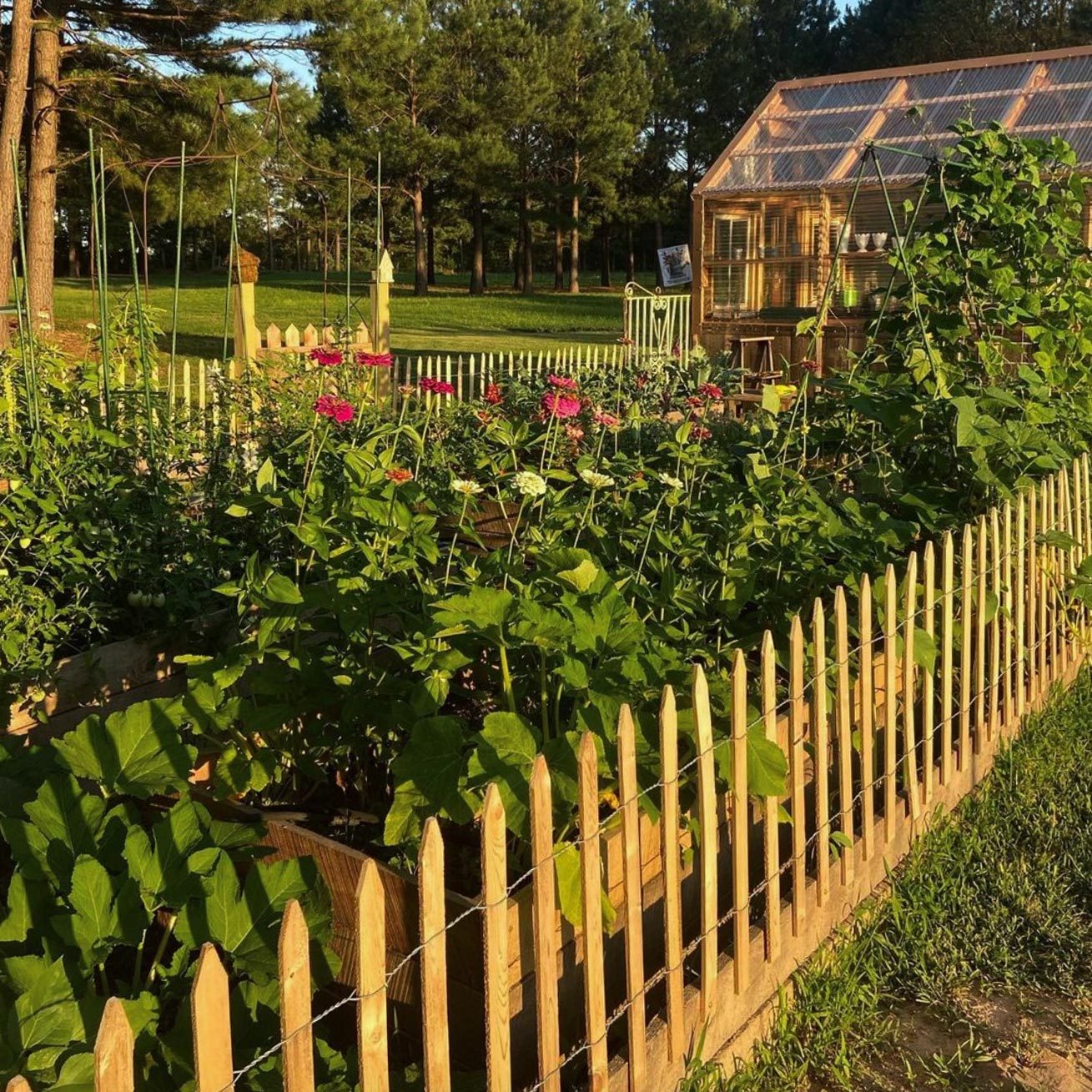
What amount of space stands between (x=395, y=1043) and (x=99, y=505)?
1.96 metres

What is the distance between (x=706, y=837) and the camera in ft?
7.14

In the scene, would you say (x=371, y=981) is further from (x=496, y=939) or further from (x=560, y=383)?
(x=560, y=383)

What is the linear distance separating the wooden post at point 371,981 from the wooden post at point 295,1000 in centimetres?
8

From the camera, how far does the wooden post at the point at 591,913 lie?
184 centimetres

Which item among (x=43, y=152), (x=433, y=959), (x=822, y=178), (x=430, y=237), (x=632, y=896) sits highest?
(x=430, y=237)

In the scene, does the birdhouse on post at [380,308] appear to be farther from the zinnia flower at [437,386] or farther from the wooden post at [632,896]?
the wooden post at [632,896]

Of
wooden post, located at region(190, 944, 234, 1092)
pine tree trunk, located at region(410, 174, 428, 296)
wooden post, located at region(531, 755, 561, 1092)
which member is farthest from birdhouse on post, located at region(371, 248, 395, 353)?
pine tree trunk, located at region(410, 174, 428, 296)

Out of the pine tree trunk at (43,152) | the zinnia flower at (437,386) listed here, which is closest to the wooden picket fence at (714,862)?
the zinnia flower at (437,386)

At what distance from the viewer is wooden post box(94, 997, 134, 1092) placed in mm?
1093

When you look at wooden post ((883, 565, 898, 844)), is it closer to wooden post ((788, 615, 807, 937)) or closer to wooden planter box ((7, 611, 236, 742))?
wooden post ((788, 615, 807, 937))

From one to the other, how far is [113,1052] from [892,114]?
1668 centimetres

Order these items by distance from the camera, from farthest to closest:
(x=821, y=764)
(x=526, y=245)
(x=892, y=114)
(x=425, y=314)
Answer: (x=526, y=245), (x=425, y=314), (x=892, y=114), (x=821, y=764)

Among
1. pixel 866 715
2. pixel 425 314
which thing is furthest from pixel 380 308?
pixel 425 314

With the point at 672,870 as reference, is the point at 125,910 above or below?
above
